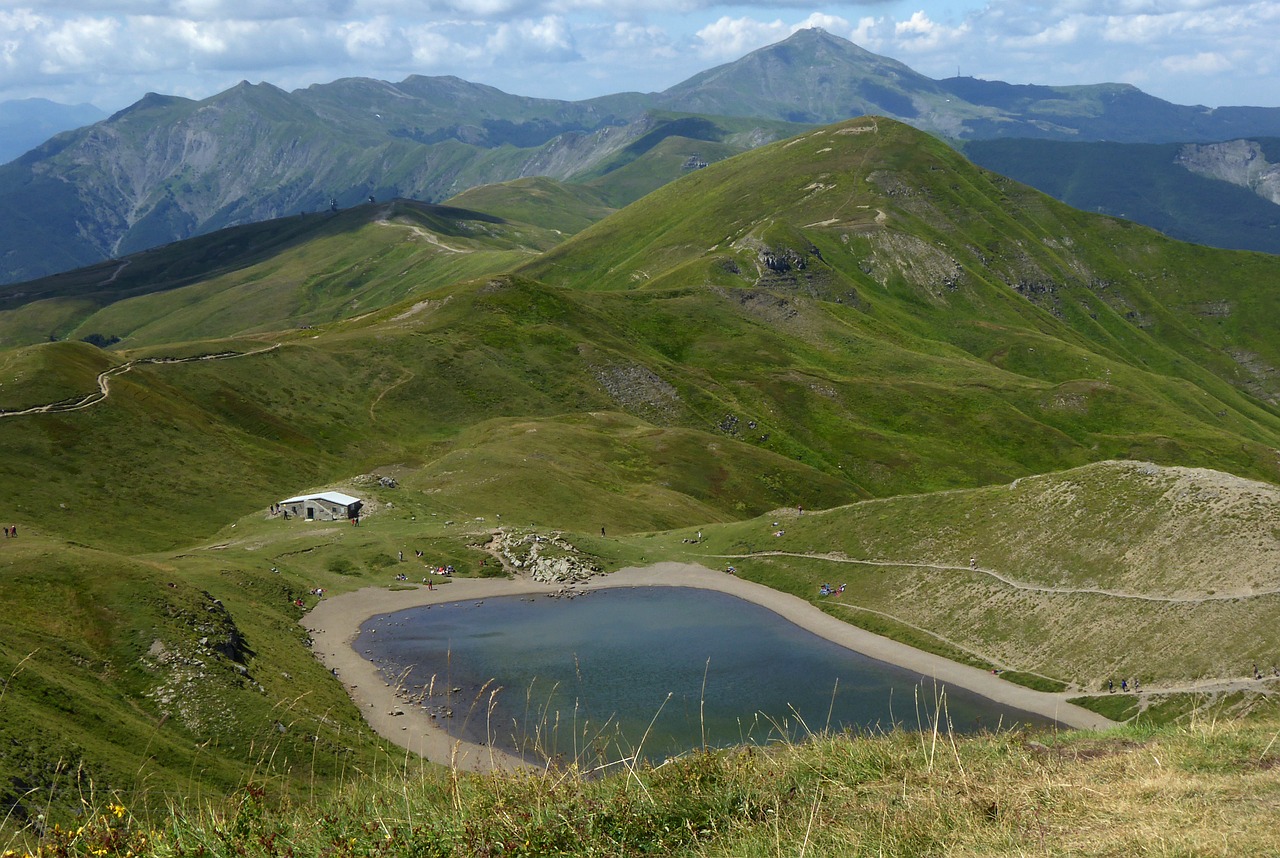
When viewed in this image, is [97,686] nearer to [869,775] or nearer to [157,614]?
[157,614]

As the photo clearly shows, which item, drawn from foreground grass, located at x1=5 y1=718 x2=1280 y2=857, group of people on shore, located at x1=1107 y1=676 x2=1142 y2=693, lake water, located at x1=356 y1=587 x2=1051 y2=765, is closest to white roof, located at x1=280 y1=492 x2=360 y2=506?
lake water, located at x1=356 y1=587 x2=1051 y2=765

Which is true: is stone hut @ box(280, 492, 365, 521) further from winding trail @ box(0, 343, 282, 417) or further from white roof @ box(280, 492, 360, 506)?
winding trail @ box(0, 343, 282, 417)

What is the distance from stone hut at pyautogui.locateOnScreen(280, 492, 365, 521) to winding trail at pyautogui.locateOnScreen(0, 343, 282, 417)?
40574 mm

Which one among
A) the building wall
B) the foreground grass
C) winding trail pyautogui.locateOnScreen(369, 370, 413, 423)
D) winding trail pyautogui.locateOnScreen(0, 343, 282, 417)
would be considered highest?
the foreground grass

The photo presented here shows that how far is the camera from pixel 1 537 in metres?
81.1

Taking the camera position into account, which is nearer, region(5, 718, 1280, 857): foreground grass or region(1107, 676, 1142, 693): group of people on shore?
region(5, 718, 1280, 857): foreground grass

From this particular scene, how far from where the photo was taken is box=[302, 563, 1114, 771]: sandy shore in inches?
2448

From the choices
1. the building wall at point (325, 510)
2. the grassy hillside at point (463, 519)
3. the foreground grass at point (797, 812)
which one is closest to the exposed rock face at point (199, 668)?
the grassy hillside at point (463, 519)

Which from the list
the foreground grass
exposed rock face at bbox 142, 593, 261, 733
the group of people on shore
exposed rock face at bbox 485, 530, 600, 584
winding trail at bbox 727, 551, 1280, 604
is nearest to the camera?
the foreground grass

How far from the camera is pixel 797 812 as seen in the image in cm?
1377

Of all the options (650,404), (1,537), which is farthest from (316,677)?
(650,404)

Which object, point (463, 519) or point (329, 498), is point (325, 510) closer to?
point (329, 498)

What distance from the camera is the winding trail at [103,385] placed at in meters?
121

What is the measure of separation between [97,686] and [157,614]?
9464 mm
